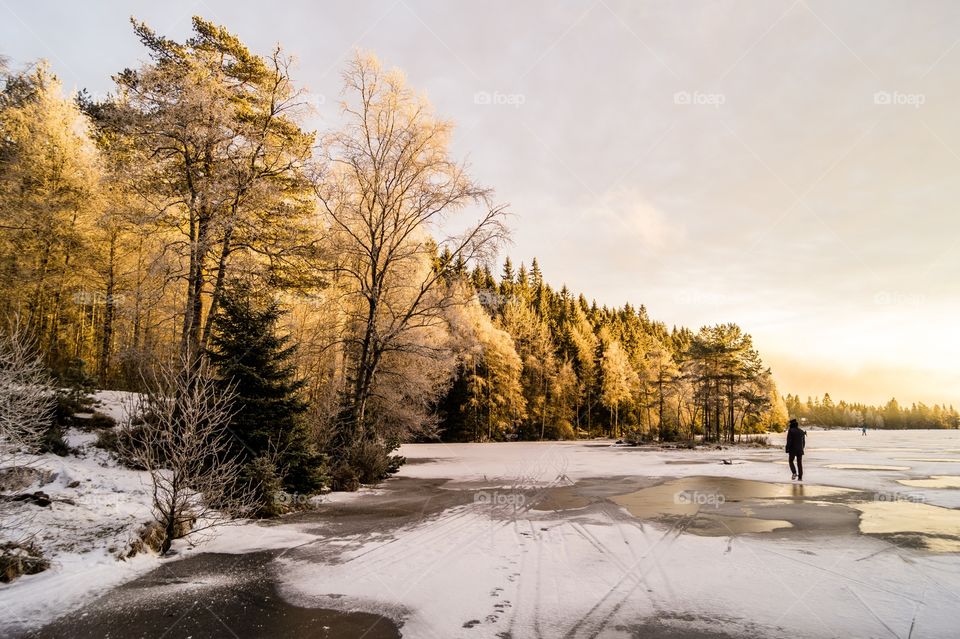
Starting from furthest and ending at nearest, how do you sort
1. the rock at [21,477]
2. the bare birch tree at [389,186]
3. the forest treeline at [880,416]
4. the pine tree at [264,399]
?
the forest treeline at [880,416], the bare birch tree at [389,186], the pine tree at [264,399], the rock at [21,477]

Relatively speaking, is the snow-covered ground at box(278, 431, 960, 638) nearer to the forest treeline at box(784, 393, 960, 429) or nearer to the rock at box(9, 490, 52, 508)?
the rock at box(9, 490, 52, 508)

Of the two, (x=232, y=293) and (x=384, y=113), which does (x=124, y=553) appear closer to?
(x=232, y=293)

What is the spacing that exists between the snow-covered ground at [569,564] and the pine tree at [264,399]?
127 cm

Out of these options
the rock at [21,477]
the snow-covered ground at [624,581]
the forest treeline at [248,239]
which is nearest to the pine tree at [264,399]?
the forest treeline at [248,239]

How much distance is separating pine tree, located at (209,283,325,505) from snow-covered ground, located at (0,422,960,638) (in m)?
1.27

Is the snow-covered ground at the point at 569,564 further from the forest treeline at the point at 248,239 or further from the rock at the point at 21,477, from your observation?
the forest treeline at the point at 248,239

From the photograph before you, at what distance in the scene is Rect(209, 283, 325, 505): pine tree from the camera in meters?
11.9

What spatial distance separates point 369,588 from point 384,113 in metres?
16.6

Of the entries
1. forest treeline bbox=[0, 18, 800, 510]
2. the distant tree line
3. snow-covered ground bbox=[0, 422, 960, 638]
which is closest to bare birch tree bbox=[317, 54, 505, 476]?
forest treeline bbox=[0, 18, 800, 510]

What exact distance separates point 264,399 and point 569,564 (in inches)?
326

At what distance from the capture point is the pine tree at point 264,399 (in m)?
11.9

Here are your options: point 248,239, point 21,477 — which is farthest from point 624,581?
point 248,239

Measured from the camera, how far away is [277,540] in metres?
9.07

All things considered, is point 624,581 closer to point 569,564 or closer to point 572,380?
point 569,564
